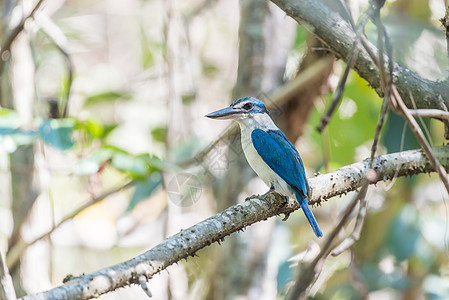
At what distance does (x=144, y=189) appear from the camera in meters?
3.27

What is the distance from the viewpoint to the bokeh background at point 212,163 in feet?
9.61

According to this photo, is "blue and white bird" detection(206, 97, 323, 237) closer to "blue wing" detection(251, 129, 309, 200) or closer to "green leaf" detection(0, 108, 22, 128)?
"blue wing" detection(251, 129, 309, 200)

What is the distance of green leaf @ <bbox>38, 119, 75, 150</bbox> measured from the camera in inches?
97.7

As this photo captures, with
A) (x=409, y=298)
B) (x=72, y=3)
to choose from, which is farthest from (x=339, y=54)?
(x=72, y=3)

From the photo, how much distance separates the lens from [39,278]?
3.13 meters

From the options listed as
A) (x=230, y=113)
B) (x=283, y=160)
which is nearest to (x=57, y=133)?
(x=230, y=113)

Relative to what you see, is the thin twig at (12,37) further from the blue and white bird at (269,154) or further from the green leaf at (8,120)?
the blue and white bird at (269,154)

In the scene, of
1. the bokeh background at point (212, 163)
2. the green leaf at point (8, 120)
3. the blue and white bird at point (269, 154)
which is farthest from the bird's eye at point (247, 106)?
the green leaf at point (8, 120)

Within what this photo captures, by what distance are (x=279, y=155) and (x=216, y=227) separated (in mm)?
832

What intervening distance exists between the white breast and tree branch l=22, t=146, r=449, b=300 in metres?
0.05

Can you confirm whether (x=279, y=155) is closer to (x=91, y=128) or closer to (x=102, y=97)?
A: (x=91, y=128)

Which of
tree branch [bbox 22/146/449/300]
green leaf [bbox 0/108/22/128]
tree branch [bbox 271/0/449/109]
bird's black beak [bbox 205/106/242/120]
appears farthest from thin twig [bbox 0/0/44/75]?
tree branch [bbox 22/146/449/300]

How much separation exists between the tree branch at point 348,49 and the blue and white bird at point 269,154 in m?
0.46

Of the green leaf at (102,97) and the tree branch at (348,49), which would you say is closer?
the tree branch at (348,49)
